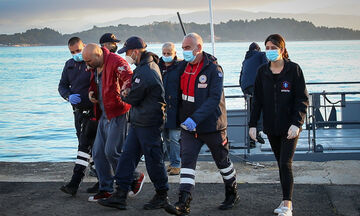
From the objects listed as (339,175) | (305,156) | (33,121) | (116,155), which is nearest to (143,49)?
(116,155)

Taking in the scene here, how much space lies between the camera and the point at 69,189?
704 cm

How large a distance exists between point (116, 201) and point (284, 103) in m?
1.97

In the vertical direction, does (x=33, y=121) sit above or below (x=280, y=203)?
below

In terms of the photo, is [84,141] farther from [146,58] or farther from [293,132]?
[293,132]

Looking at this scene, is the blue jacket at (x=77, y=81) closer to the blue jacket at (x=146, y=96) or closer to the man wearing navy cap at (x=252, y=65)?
the blue jacket at (x=146, y=96)

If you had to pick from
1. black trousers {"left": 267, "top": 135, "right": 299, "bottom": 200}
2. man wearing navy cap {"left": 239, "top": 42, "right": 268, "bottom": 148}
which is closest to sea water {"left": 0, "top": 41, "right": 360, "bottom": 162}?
man wearing navy cap {"left": 239, "top": 42, "right": 268, "bottom": 148}

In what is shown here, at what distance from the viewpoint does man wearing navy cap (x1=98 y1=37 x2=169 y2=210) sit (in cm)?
637

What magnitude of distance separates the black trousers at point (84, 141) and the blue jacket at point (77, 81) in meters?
0.13

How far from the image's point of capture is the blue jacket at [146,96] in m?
6.34

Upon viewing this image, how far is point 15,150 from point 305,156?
16.1m

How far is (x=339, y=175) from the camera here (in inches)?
305

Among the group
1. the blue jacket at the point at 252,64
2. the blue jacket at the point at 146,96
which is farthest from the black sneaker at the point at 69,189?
the blue jacket at the point at 252,64

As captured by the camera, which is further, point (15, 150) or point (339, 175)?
point (15, 150)

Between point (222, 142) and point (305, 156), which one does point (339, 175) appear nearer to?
point (305, 156)
